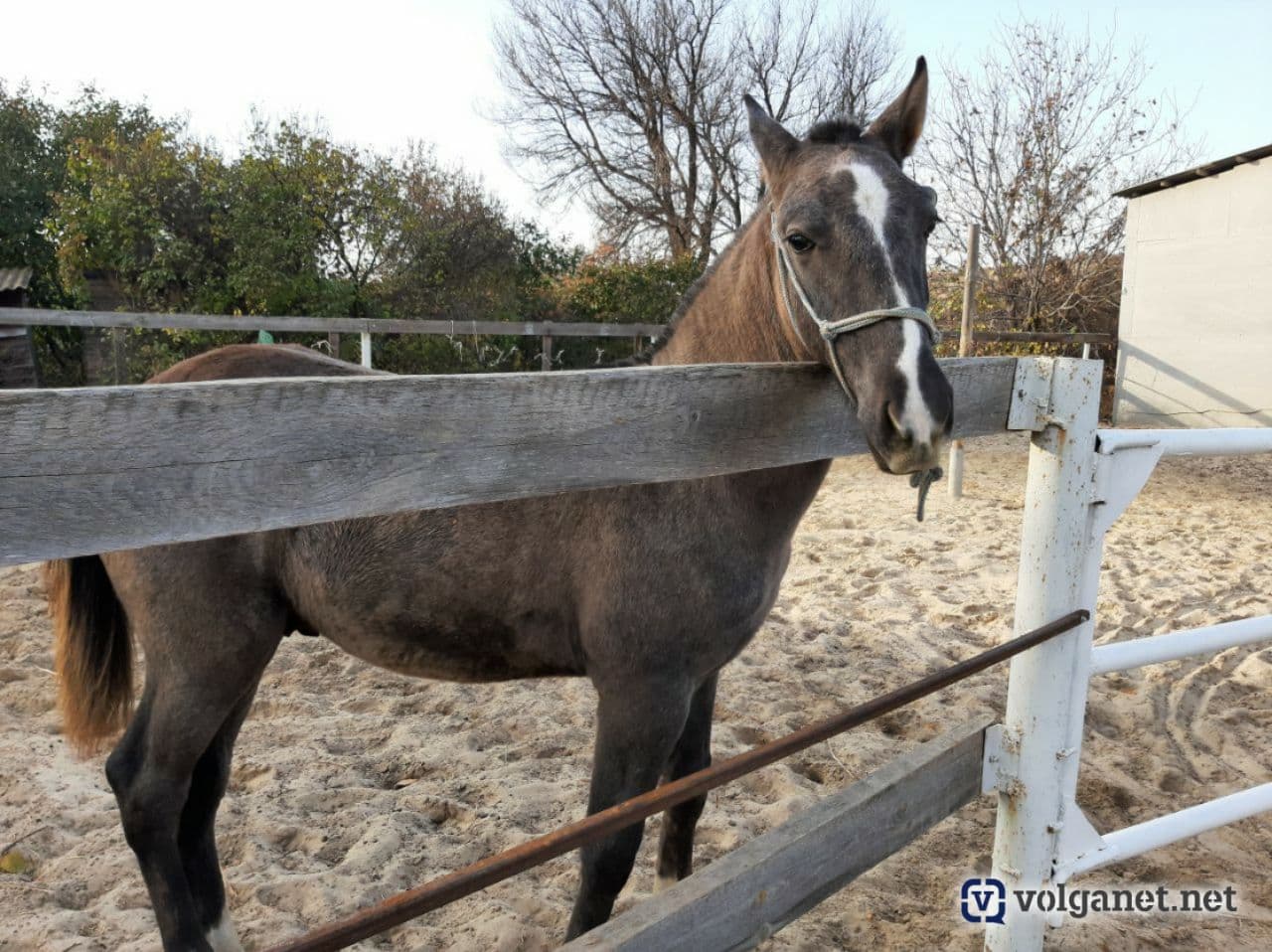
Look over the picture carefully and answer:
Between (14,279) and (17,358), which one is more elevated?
(14,279)

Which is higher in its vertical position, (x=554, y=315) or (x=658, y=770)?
(x=554, y=315)

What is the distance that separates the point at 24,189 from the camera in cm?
1459

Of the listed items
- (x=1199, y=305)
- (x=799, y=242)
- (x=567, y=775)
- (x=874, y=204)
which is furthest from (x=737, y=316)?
(x=1199, y=305)

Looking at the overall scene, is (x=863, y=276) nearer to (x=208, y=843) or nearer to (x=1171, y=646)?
(x=1171, y=646)

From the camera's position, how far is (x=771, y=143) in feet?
6.66

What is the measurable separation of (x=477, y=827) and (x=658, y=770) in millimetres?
1183

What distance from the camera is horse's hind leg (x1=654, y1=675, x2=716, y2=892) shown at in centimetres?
254

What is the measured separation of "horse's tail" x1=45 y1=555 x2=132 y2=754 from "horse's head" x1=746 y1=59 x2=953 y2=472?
7.10ft

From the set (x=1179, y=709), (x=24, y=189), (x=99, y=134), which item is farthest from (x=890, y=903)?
(x=99, y=134)

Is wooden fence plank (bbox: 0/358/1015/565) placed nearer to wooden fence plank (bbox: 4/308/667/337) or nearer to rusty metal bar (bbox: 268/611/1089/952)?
rusty metal bar (bbox: 268/611/1089/952)

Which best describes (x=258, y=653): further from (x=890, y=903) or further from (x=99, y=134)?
(x=99, y=134)

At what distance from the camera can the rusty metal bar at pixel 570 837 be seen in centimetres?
92

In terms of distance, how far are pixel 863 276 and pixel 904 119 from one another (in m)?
0.74

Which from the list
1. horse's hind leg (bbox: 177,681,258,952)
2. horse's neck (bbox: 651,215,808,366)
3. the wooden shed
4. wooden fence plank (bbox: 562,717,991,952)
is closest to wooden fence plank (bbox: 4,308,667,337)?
the wooden shed
